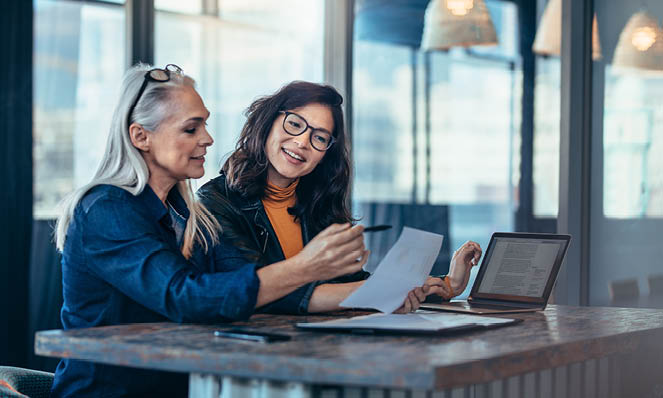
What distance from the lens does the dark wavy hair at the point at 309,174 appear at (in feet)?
8.82

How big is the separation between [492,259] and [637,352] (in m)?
0.49

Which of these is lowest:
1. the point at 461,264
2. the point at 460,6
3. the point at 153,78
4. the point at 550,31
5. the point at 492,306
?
the point at 492,306

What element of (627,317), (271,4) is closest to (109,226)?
(627,317)

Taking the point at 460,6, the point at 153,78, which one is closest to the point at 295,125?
the point at 153,78

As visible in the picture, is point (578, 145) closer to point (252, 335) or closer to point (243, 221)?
point (243, 221)

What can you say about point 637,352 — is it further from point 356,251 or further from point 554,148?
point 554,148

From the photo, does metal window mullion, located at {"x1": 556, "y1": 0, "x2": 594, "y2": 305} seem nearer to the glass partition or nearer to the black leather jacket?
the glass partition

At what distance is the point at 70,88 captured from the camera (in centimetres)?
439

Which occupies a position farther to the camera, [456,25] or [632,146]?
[456,25]

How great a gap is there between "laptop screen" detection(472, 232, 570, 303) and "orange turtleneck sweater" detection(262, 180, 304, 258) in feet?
1.93

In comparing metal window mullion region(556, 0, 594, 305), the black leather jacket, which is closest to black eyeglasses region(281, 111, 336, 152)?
the black leather jacket

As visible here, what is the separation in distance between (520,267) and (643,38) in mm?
1593

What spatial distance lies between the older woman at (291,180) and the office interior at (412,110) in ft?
2.59

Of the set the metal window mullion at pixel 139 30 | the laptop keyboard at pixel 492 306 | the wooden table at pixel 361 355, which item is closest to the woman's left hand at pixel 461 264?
the laptop keyboard at pixel 492 306
